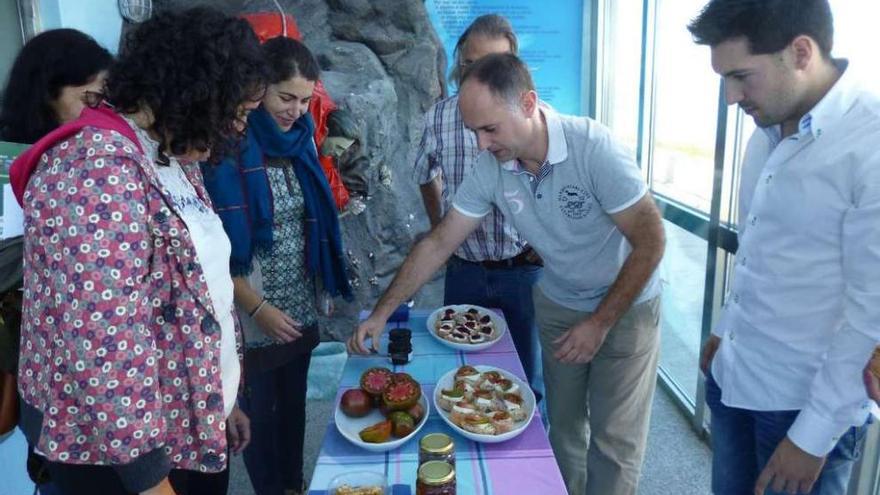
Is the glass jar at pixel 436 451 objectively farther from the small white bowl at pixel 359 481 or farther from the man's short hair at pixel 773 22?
the man's short hair at pixel 773 22

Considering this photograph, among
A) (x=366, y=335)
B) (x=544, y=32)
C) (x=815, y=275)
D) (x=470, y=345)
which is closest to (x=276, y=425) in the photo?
(x=366, y=335)

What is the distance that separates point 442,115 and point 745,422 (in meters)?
1.42

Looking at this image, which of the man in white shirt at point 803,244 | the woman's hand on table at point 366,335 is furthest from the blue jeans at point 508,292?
the man in white shirt at point 803,244

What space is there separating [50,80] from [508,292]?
57.6 inches

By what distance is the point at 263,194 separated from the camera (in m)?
1.58

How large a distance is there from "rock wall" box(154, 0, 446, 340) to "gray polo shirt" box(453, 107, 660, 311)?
6.39 feet

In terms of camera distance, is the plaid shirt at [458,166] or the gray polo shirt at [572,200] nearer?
the gray polo shirt at [572,200]

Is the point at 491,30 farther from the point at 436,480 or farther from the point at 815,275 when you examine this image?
the point at 436,480

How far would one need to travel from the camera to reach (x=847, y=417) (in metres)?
0.99

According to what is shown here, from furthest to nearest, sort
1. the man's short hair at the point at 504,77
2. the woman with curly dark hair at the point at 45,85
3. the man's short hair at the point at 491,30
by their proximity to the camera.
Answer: the man's short hair at the point at 491,30
the man's short hair at the point at 504,77
the woman with curly dark hair at the point at 45,85

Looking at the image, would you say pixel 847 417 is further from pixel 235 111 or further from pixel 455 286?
pixel 455 286

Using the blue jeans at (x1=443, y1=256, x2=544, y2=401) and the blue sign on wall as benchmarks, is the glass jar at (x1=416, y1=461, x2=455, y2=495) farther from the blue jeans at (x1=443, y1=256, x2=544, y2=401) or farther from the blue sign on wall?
the blue sign on wall

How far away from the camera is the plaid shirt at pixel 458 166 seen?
2.04m

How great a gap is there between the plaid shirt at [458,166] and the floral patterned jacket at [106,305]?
1.22 meters
